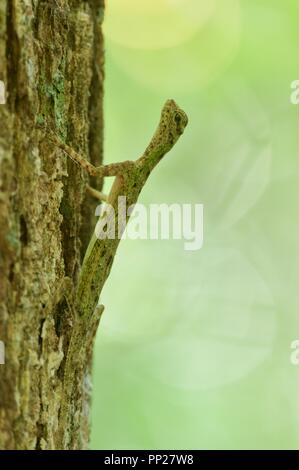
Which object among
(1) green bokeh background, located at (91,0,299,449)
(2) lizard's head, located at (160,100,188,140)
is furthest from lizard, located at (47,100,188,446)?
(1) green bokeh background, located at (91,0,299,449)

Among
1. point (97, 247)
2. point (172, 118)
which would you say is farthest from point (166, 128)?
point (97, 247)

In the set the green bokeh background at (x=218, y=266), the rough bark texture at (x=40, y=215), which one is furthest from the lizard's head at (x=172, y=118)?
the green bokeh background at (x=218, y=266)

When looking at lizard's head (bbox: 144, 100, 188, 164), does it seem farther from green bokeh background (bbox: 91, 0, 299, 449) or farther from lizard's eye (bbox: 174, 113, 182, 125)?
green bokeh background (bbox: 91, 0, 299, 449)

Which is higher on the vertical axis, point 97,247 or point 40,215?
point 97,247

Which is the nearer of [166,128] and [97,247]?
[97,247]

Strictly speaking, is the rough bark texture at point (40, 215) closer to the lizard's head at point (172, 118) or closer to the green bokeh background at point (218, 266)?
the lizard's head at point (172, 118)

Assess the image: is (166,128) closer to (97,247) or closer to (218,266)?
(97,247)
